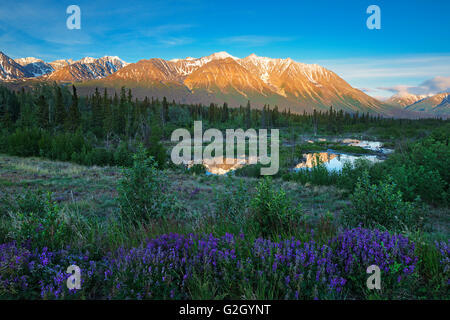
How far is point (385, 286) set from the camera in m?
2.65

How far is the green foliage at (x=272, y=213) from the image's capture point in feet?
15.6

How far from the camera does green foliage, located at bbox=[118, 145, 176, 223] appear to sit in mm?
6473

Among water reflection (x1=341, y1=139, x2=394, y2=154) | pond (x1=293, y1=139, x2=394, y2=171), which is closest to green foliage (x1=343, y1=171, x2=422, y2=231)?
pond (x1=293, y1=139, x2=394, y2=171)

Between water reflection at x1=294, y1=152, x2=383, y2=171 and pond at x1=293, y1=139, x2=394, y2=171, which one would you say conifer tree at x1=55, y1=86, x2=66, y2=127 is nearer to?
water reflection at x1=294, y1=152, x2=383, y2=171

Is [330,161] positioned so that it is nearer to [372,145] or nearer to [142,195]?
[372,145]

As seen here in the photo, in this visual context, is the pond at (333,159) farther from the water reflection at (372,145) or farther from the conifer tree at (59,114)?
the conifer tree at (59,114)

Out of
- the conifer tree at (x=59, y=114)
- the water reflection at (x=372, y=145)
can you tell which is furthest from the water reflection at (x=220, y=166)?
the conifer tree at (x=59, y=114)

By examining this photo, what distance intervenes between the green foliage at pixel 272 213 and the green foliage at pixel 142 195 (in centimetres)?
255

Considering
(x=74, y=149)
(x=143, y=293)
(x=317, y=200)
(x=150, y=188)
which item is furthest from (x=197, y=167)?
(x=143, y=293)

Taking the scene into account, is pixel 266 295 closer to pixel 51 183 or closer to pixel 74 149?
pixel 51 183

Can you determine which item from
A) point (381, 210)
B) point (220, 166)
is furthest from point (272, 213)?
point (220, 166)

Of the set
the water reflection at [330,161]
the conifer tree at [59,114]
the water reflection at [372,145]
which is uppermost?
the conifer tree at [59,114]
